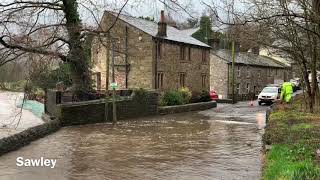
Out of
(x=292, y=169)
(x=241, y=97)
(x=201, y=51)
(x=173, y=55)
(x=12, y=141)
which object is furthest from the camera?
(x=241, y=97)

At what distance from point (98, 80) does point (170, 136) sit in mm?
26324

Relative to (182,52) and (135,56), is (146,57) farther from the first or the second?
(182,52)

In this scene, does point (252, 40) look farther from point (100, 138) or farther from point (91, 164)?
point (91, 164)

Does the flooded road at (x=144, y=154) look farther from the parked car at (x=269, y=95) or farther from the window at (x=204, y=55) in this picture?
the window at (x=204, y=55)

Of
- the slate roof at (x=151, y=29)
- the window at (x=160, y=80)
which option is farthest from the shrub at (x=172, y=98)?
the slate roof at (x=151, y=29)

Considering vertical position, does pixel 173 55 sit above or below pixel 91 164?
above

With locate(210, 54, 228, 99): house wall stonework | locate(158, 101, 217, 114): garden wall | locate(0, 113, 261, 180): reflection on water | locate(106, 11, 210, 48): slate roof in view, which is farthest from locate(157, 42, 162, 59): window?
locate(210, 54, 228, 99): house wall stonework

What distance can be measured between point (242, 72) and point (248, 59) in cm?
520

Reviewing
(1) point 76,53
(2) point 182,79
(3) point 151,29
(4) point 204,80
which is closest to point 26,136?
(1) point 76,53

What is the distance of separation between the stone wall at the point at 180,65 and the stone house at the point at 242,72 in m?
9.70

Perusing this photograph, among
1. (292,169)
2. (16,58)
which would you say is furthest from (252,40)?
(292,169)

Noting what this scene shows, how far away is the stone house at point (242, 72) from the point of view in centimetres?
6372

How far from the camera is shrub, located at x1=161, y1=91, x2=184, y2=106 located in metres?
40.3

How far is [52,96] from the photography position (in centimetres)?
2953
